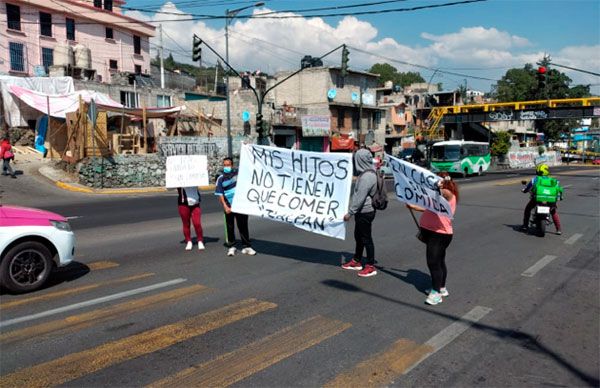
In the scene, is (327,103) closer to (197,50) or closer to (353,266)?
(197,50)

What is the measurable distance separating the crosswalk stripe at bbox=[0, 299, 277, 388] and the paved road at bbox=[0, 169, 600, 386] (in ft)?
0.06

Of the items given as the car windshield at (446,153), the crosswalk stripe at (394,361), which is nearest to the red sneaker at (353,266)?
the crosswalk stripe at (394,361)

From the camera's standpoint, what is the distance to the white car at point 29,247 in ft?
19.9

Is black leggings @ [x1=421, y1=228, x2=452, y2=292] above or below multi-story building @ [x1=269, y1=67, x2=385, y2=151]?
below

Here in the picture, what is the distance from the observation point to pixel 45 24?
47.9 meters

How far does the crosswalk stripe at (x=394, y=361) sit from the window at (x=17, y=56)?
49994 mm

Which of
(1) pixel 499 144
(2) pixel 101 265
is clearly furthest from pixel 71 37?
(2) pixel 101 265

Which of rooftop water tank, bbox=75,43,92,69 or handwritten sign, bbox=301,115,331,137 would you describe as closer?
rooftop water tank, bbox=75,43,92,69

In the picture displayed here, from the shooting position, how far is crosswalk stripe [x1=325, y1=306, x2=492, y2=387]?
3912 mm

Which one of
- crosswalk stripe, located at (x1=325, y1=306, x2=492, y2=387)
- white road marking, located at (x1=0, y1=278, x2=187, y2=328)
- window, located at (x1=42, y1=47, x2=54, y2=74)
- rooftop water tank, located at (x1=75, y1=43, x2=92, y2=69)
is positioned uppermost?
window, located at (x1=42, y1=47, x2=54, y2=74)

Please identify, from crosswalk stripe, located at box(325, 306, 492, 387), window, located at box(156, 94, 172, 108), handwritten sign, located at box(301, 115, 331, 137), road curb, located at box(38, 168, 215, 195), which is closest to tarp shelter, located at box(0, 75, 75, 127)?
road curb, located at box(38, 168, 215, 195)

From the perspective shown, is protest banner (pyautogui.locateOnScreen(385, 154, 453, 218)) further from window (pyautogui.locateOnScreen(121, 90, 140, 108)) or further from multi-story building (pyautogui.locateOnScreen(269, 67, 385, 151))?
multi-story building (pyautogui.locateOnScreen(269, 67, 385, 151))

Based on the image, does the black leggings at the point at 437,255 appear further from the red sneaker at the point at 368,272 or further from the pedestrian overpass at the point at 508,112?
the pedestrian overpass at the point at 508,112

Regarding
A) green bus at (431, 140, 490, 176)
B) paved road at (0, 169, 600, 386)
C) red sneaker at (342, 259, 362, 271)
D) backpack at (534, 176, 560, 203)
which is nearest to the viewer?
paved road at (0, 169, 600, 386)
